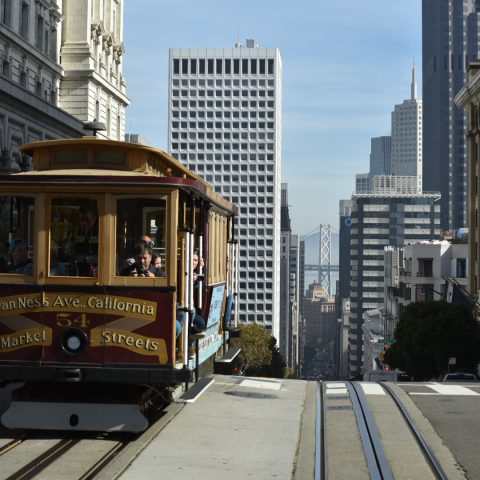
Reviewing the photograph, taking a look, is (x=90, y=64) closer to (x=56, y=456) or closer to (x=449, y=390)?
(x=449, y=390)

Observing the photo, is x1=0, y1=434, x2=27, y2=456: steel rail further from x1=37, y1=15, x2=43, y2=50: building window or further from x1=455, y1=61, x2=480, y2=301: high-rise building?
x1=455, y1=61, x2=480, y2=301: high-rise building

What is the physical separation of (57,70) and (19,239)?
49572mm

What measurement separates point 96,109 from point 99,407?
5390 centimetres

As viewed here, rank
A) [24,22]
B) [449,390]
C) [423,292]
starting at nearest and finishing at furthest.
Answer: [449,390] < [24,22] < [423,292]

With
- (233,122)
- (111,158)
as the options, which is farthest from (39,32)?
(233,122)

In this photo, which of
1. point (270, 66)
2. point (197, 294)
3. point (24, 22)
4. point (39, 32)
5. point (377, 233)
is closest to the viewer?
point (197, 294)

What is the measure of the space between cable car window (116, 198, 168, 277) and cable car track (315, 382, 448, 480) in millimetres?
2818

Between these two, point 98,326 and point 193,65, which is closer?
point 98,326

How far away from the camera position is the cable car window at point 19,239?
11.1 m

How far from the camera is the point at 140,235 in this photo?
11.1 m

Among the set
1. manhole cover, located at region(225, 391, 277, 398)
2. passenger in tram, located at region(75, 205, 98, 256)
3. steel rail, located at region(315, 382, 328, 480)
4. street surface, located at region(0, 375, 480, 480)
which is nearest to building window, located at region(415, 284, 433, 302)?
street surface, located at region(0, 375, 480, 480)

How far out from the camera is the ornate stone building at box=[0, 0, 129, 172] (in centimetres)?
4275

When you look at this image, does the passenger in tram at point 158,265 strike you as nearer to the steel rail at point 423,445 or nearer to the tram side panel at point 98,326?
the tram side panel at point 98,326

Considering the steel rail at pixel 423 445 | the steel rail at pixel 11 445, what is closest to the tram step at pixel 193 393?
the steel rail at pixel 11 445
